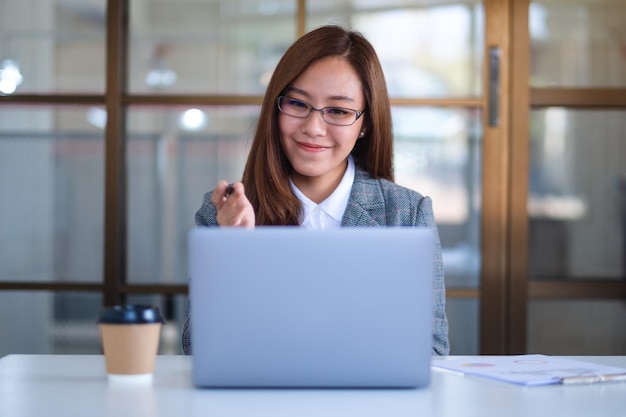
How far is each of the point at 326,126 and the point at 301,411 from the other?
1219 millimetres

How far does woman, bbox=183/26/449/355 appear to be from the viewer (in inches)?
89.6

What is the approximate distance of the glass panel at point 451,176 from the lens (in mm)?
3445

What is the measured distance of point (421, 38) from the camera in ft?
11.4

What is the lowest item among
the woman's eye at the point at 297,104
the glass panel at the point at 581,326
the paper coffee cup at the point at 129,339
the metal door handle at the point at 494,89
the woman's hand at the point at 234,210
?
the glass panel at the point at 581,326

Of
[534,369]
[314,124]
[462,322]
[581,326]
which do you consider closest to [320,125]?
[314,124]

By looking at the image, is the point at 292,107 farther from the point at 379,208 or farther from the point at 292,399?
the point at 292,399

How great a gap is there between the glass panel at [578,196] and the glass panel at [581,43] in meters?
0.13

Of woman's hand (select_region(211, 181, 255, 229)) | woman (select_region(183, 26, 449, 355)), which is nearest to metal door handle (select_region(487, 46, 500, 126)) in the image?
woman (select_region(183, 26, 449, 355))

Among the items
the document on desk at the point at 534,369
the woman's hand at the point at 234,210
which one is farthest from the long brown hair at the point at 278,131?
the document on desk at the point at 534,369

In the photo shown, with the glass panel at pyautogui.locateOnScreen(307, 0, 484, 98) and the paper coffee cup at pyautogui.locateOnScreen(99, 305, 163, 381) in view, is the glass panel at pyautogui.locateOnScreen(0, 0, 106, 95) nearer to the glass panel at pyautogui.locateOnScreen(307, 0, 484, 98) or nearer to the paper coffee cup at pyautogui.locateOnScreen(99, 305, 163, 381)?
the glass panel at pyautogui.locateOnScreen(307, 0, 484, 98)

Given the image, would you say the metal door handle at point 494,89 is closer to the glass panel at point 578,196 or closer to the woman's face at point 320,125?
the glass panel at point 578,196

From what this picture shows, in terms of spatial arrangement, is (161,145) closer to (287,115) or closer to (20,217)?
(20,217)

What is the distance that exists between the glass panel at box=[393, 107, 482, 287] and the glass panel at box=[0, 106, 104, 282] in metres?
1.15

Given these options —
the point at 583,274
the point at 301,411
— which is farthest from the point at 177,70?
the point at 301,411
